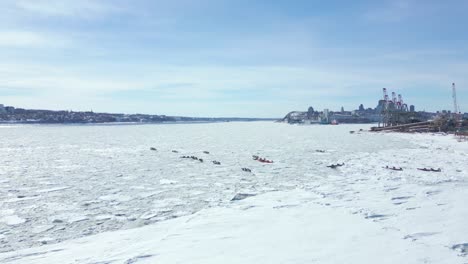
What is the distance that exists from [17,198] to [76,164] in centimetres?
858

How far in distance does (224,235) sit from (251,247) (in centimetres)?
100

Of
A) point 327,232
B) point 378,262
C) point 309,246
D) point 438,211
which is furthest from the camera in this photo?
point 438,211

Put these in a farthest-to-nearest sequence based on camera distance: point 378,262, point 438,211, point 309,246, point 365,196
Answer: point 365,196 < point 438,211 < point 309,246 < point 378,262

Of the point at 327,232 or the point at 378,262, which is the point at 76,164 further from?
the point at 378,262

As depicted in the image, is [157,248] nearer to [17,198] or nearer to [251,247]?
[251,247]

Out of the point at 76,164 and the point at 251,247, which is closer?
the point at 251,247

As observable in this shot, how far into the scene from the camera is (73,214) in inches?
362

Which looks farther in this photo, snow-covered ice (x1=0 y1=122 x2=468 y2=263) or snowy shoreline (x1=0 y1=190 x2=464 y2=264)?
snow-covered ice (x1=0 y1=122 x2=468 y2=263)

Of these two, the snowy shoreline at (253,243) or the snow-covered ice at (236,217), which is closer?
the snowy shoreline at (253,243)

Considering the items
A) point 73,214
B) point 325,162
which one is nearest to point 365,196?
point 73,214

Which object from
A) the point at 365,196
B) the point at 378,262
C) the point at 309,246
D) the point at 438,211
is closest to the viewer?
the point at 378,262

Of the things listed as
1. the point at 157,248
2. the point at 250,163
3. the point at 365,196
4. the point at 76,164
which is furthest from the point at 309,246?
the point at 76,164

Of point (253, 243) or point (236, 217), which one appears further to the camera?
point (236, 217)

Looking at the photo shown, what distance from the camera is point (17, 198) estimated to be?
11.0m
